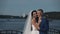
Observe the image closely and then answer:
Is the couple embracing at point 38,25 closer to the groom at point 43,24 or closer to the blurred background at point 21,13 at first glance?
the groom at point 43,24

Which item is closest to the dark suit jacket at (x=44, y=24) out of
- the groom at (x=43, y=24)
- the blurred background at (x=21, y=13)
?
the groom at (x=43, y=24)

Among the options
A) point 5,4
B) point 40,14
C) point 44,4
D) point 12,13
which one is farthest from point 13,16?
point 40,14

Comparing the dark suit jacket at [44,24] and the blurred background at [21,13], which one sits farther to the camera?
the blurred background at [21,13]

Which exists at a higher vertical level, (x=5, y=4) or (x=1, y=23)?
(x=5, y=4)

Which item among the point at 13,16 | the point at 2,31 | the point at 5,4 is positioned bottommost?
the point at 2,31

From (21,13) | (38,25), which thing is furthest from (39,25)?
(21,13)

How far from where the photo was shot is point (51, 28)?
3160 mm

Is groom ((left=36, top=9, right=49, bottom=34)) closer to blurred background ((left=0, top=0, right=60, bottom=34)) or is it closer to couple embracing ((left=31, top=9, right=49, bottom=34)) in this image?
couple embracing ((left=31, top=9, right=49, bottom=34))

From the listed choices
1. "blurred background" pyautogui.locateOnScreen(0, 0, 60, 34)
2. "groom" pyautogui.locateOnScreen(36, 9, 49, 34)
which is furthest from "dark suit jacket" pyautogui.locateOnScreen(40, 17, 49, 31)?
"blurred background" pyautogui.locateOnScreen(0, 0, 60, 34)

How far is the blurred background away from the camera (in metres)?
3.14

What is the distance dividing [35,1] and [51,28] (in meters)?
0.54

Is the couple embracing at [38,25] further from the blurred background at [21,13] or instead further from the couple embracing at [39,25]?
the blurred background at [21,13]

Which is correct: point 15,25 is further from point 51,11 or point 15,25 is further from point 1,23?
point 51,11

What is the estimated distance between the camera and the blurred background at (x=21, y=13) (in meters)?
3.14
